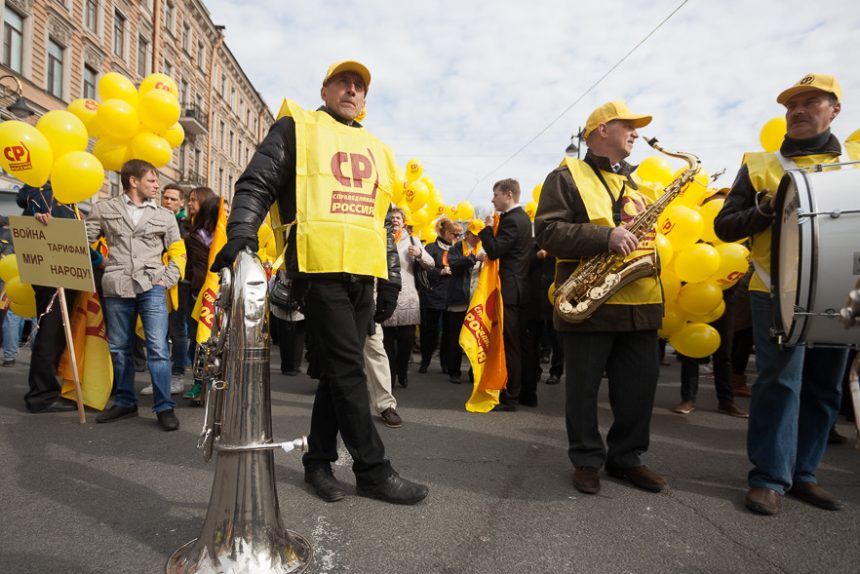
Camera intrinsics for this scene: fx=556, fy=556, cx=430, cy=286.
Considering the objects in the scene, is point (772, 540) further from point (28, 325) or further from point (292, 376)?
point (28, 325)

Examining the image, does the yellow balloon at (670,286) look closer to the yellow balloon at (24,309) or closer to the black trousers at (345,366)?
the black trousers at (345,366)

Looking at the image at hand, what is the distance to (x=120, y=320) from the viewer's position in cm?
423

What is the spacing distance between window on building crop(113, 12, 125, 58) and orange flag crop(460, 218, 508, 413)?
27448 millimetres

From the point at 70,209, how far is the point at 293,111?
10.2ft

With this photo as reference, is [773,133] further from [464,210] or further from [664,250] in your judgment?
[464,210]

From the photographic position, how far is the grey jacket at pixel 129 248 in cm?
414

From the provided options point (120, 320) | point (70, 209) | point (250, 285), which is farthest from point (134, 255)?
point (250, 285)

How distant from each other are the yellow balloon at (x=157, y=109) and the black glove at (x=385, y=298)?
320 cm

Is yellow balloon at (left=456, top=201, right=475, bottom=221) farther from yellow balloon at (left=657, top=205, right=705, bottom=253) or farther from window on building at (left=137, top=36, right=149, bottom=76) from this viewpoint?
window on building at (left=137, top=36, right=149, bottom=76)

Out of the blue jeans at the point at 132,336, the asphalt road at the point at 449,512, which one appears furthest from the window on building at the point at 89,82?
the asphalt road at the point at 449,512

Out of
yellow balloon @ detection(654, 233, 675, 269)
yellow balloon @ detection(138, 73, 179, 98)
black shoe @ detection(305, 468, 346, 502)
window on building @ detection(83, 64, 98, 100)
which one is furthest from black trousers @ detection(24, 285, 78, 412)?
window on building @ detection(83, 64, 98, 100)

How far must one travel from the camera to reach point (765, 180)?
2863mm

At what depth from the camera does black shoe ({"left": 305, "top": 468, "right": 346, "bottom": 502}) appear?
105 inches

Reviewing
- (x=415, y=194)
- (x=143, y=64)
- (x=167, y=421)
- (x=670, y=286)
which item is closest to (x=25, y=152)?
(x=167, y=421)
